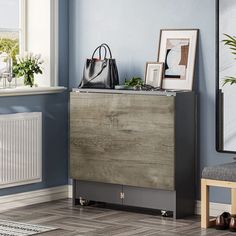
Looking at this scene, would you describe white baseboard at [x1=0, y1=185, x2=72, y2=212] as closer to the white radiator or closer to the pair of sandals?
the white radiator

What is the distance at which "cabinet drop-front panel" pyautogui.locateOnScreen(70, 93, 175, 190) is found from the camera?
6.11 meters

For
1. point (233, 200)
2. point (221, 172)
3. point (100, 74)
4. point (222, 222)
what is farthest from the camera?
point (100, 74)

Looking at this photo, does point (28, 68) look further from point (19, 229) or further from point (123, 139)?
point (19, 229)

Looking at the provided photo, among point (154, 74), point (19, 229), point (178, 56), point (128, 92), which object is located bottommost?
point (19, 229)

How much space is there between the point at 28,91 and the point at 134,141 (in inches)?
39.7

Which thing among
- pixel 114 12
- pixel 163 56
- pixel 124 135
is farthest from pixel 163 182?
pixel 114 12

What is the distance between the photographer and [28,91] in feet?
21.7

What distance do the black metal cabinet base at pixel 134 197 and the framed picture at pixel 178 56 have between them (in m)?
0.85

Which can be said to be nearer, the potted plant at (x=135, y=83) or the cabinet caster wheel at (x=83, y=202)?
the potted plant at (x=135, y=83)

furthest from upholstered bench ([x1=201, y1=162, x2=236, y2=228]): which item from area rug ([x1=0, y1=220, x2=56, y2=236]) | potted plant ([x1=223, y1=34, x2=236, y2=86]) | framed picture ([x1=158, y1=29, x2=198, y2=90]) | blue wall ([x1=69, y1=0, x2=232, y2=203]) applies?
area rug ([x1=0, y1=220, x2=56, y2=236])

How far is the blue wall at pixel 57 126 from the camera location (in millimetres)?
6848

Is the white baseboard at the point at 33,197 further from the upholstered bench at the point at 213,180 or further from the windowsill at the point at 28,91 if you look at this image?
the upholstered bench at the point at 213,180

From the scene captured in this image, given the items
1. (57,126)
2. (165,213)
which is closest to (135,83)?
(57,126)

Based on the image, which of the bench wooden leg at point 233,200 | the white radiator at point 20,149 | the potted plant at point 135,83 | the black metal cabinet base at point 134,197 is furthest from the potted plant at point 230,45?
the white radiator at point 20,149
